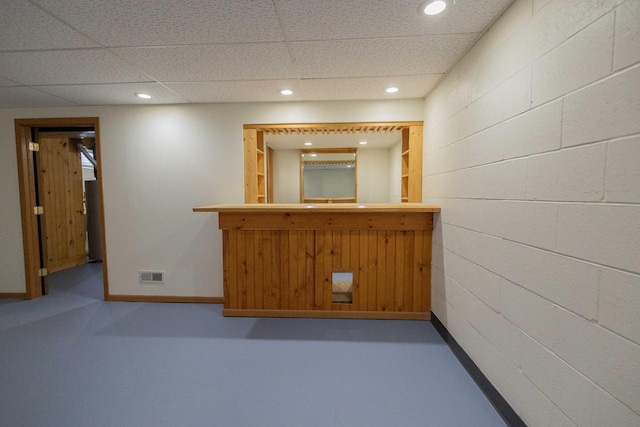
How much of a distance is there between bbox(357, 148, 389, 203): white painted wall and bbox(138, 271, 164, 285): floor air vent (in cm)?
423

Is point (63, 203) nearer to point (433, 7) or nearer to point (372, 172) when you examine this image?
point (372, 172)

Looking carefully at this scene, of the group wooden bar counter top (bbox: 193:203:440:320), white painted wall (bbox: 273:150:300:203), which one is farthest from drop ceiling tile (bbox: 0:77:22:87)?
white painted wall (bbox: 273:150:300:203)

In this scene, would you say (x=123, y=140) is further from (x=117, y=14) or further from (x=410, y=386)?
(x=410, y=386)

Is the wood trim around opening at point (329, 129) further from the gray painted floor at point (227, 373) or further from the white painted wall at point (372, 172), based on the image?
the white painted wall at point (372, 172)

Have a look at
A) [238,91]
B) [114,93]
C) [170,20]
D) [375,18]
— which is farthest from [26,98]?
[375,18]

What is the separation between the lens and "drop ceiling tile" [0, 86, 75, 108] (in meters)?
2.54

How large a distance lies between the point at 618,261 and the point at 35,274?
518 cm

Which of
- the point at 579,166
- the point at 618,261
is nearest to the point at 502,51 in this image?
the point at 579,166

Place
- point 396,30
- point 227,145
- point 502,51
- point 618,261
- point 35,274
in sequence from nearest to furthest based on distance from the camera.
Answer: point 618,261 → point 502,51 → point 396,30 → point 227,145 → point 35,274

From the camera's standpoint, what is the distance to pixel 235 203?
9.95ft

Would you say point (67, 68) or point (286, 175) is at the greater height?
point (67, 68)

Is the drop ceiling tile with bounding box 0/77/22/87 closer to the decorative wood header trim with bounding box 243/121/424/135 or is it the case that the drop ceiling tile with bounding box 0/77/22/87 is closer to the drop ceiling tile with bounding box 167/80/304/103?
the drop ceiling tile with bounding box 167/80/304/103

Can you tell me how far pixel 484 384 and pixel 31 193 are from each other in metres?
5.01

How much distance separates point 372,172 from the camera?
601cm
